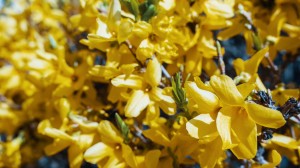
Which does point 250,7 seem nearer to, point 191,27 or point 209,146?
point 191,27

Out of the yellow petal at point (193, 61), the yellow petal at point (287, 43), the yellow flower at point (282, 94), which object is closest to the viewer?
the yellow flower at point (282, 94)

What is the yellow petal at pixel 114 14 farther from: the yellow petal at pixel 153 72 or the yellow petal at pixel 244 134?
the yellow petal at pixel 244 134

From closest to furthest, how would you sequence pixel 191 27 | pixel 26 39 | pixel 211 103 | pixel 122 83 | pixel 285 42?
1. pixel 211 103
2. pixel 122 83
3. pixel 191 27
4. pixel 285 42
5. pixel 26 39

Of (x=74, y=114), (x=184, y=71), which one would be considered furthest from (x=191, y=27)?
(x=74, y=114)

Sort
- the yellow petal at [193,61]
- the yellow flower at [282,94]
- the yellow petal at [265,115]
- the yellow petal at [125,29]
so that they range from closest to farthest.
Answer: the yellow petal at [265,115] < the yellow petal at [125,29] < the yellow flower at [282,94] < the yellow petal at [193,61]

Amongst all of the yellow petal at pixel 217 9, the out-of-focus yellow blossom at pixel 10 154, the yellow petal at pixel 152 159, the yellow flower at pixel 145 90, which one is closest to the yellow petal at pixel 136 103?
the yellow flower at pixel 145 90

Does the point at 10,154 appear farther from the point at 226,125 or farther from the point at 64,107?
the point at 226,125
